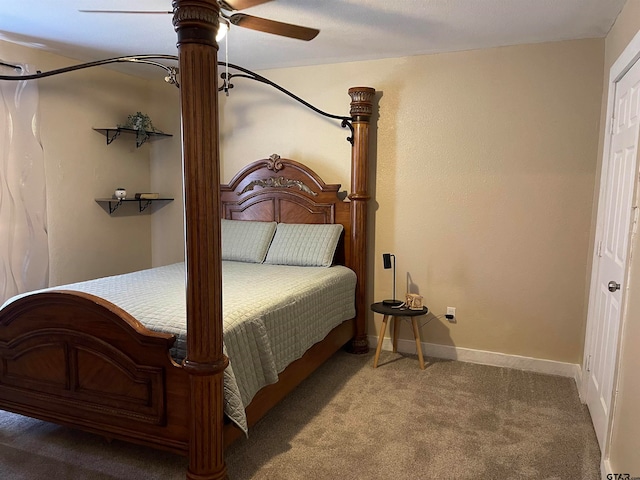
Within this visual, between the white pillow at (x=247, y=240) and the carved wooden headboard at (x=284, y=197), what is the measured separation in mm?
179

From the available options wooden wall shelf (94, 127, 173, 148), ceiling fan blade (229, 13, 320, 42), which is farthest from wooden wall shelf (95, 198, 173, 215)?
ceiling fan blade (229, 13, 320, 42)

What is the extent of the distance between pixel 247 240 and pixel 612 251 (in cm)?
253

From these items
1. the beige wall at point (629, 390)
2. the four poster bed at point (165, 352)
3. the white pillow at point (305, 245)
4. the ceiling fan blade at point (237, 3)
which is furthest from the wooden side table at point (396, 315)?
the ceiling fan blade at point (237, 3)

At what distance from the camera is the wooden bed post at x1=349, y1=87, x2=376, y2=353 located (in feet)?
11.9

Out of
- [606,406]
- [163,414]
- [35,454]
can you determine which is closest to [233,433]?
[163,414]

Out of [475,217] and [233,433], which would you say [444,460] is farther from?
[475,217]

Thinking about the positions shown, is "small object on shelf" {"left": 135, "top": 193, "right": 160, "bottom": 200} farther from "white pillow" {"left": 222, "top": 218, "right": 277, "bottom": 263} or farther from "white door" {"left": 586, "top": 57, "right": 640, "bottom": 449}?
"white door" {"left": 586, "top": 57, "right": 640, "bottom": 449}

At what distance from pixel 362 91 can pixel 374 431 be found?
2.37 m

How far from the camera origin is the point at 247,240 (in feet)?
12.7

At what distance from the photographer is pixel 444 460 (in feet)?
7.57

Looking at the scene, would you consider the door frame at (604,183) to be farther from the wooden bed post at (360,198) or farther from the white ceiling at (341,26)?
the wooden bed post at (360,198)

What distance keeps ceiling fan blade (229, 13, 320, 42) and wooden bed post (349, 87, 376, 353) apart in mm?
1078

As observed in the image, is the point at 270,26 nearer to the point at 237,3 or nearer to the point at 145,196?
the point at 237,3

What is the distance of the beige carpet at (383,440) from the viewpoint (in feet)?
7.24
